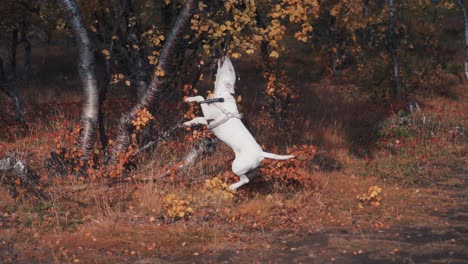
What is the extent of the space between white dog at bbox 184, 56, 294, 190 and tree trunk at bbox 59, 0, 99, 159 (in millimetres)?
2143

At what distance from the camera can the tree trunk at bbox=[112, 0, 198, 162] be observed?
32.6 ft

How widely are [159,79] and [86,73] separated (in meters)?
1.27

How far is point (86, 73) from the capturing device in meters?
10.5

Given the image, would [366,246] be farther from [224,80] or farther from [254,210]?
[224,80]

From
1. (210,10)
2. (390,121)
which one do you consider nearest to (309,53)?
(390,121)

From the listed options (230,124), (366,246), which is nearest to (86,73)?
(230,124)

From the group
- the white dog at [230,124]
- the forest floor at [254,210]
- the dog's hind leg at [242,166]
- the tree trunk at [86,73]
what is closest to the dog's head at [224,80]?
Answer: the white dog at [230,124]

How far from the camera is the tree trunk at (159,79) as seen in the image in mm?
9922

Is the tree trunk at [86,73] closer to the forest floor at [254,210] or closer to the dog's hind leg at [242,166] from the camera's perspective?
the forest floor at [254,210]

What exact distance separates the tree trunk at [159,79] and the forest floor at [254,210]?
0.58 m

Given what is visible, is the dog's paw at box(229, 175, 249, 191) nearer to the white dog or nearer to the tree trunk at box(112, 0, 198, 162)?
the white dog

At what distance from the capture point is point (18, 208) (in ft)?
29.7

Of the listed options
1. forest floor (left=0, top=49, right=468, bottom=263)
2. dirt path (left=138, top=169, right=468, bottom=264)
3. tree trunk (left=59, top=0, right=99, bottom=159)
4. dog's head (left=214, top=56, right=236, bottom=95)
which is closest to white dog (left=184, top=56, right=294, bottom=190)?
dog's head (left=214, top=56, right=236, bottom=95)

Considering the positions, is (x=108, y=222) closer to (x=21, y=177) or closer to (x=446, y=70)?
(x=21, y=177)
